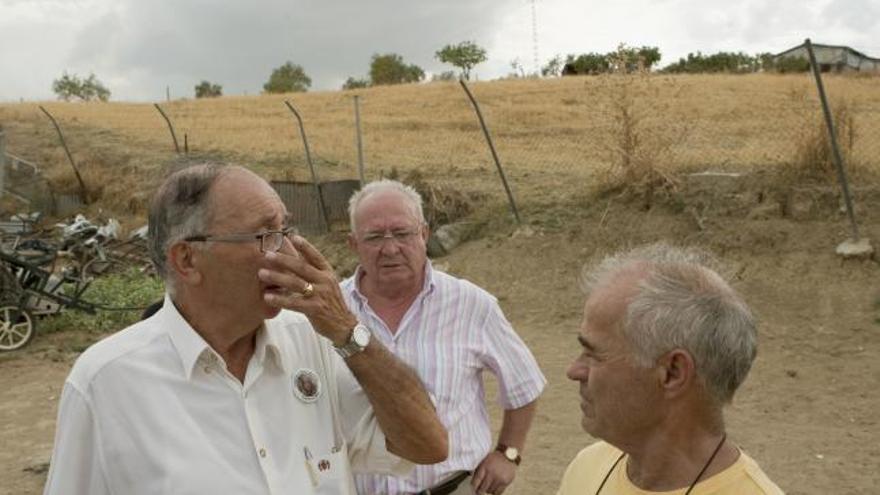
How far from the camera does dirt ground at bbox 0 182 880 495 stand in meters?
5.68

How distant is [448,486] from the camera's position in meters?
2.90

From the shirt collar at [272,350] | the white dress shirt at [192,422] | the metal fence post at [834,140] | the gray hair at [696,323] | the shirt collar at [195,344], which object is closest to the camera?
the gray hair at [696,323]

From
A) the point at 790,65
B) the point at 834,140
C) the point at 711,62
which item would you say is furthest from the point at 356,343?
the point at 711,62

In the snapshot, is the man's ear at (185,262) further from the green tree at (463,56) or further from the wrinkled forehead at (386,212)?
the green tree at (463,56)

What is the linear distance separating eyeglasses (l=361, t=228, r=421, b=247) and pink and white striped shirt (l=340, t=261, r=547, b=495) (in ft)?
0.46

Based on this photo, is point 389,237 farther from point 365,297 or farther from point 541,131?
point 541,131

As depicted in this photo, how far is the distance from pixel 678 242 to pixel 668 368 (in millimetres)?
7963

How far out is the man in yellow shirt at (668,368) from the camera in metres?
1.71

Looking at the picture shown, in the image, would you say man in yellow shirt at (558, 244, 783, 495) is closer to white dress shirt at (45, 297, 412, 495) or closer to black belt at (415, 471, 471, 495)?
white dress shirt at (45, 297, 412, 495)

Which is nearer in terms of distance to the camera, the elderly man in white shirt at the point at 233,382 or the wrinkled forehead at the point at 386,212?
the elderly man in white shirt at the point at 233,382


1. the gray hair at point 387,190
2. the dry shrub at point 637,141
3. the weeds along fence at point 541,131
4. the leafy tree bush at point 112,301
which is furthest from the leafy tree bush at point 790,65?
the gray hair at point 387,190

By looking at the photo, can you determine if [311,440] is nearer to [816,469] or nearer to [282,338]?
[282,338]

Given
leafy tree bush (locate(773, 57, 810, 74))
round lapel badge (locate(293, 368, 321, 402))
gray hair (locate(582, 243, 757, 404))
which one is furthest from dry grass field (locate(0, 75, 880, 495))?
leafy tree bush (locate(773, 57, 810, 74))

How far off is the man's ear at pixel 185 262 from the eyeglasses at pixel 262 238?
3cm
